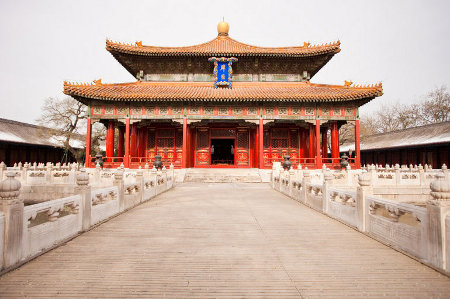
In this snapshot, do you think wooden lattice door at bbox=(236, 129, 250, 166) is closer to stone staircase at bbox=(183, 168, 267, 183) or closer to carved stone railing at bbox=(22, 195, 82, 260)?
stone staircase at bbox=(183, 168, 267, 183)

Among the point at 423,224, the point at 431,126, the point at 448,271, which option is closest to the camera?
the point at 448,271

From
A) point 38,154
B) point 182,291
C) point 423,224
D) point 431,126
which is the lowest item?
point 182,291

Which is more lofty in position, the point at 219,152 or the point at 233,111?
the point at 233,111

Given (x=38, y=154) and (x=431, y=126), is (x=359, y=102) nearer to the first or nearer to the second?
(x=431, y=126)

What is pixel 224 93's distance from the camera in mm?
18219

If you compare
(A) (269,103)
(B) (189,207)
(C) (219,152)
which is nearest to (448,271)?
(B) (189,207)

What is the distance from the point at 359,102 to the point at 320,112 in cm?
280

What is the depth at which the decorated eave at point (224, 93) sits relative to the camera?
56.2ft

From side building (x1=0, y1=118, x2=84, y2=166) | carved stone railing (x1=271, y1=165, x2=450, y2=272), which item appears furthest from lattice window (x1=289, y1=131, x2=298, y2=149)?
side building (x1=0, y1=118, x2=84, y2=166)

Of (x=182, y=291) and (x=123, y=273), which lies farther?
(x=123, y=273)

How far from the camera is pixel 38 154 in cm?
2722

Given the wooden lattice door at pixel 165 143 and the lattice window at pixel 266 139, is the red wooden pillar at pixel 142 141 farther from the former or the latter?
the lattice window at pixel 266 139

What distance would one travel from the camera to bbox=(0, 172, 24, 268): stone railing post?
3156 mm

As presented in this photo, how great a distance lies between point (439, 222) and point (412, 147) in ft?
75.8
